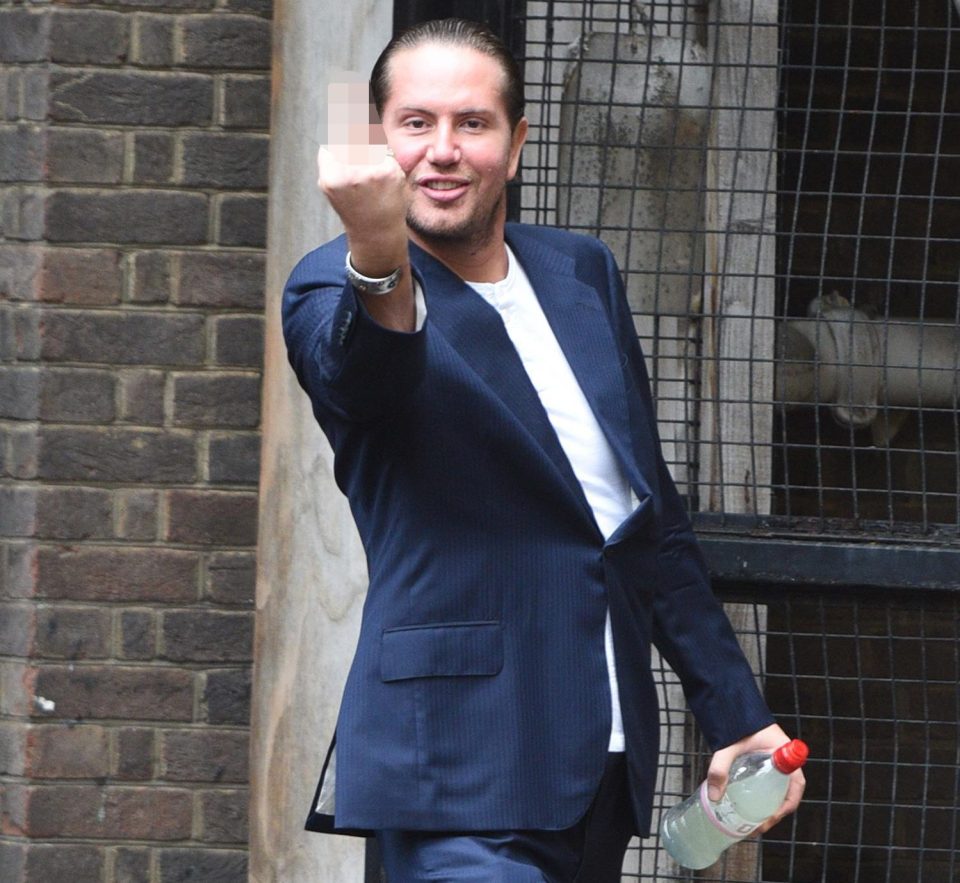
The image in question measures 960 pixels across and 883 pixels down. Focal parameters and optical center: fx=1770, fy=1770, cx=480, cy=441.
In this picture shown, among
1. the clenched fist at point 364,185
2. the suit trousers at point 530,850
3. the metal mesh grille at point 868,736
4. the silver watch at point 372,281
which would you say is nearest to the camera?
the clenched fist at point 364,185

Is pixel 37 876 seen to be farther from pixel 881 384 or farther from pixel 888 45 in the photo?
pixel 888 45

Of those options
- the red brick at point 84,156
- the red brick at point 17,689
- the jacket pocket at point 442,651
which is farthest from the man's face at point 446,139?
the red brick at point 17,689

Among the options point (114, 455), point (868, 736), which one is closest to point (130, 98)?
point (114, 455)

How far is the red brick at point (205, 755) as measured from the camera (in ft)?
12.3

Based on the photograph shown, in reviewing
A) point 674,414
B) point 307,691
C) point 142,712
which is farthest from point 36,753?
point 674,414

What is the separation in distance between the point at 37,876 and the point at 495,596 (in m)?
1.79

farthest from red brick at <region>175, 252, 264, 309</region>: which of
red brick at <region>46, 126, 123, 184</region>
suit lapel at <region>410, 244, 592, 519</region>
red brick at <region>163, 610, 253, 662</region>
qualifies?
suit lapel at <region>410, 244, 592, 519</region>

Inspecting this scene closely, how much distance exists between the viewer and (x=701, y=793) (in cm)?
280

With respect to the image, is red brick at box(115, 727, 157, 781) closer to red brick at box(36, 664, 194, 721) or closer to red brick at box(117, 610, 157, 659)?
red brick at box(36, 664, 194, 721)

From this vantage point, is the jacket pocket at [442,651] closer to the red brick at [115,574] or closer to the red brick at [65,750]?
the red brick at [115,574]

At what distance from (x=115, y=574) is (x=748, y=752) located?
5.00ft

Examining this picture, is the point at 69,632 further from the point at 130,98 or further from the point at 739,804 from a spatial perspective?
the point at 739,804

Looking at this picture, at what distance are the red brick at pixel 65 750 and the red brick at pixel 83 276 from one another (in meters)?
0.90

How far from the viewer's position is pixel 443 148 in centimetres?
246
